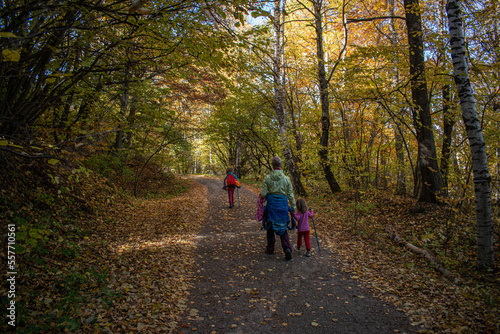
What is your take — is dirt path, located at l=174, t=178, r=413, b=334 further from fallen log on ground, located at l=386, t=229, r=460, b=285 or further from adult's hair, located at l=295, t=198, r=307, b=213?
fallen log on ground, located at l=386, t=229, r=460, b=285

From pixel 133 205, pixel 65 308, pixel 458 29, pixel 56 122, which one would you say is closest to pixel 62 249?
pixel 65 308

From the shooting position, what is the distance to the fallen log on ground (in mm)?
4645

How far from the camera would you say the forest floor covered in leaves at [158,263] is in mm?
3240

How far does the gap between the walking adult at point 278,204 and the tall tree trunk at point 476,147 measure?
3.44 metres

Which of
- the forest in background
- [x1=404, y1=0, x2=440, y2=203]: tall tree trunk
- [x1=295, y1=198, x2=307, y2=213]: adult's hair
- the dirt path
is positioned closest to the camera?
→ the dirt path

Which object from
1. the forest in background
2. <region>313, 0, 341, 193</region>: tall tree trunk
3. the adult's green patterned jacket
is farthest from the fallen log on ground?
<region>313, 0, 341, 193</region>: tall tree trunk

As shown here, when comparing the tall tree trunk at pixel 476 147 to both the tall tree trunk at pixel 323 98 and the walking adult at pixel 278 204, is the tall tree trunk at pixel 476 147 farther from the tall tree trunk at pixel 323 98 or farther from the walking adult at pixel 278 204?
the tall tree trunk at pixel 323 98

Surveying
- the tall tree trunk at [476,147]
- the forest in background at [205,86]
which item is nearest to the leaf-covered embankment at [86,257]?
the forest in background at [205,86]

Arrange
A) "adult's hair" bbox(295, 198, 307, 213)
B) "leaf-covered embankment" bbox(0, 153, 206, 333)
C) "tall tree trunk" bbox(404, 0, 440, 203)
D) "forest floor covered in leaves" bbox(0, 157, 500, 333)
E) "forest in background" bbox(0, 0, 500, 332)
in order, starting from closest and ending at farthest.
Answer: "leaf-covered embankment" bbox(0, 153, 206, 333) → "forest floor covered in leaves" bbox(0, 157, 500, 333) → "forest in background" bbox(0, 0, 500, 332) → "adult's hair" bbox(295, 198, 307, 213) → "tall tree trunk" bbox(404, 0, 440, 203)

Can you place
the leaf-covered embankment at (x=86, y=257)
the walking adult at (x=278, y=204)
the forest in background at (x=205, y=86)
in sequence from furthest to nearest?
the walking adult at (x=278, y=204) < the forest in background at (x=205, y=86) < the leaf-covered embankment at (x=86, y=257)

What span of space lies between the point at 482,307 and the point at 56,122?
9491 mm

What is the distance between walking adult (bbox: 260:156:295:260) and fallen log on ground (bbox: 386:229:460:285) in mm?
2924

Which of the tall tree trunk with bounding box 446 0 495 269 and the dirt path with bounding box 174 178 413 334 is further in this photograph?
the tall tree trunk with bounding box 446 0 495 269

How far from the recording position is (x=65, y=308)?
304cm
